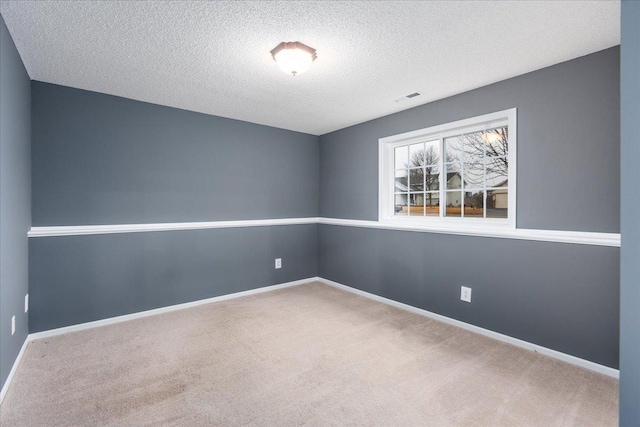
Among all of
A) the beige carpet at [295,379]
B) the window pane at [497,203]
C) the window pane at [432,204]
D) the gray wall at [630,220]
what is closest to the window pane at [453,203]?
the window pane at [432,204]

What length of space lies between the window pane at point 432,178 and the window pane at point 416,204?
0.14m

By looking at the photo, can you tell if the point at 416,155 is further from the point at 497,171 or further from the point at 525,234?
the point at 525,234

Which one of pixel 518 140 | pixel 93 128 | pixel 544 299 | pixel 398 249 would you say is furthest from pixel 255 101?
pixel 544 299

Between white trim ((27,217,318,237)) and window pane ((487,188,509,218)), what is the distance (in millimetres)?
2582

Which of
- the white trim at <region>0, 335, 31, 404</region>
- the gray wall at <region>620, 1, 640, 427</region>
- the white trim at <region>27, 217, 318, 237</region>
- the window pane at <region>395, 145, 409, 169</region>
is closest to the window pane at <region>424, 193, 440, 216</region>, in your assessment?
the window pane at <region>395, 145, 409, 169</region>

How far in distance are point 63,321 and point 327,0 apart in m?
3.46

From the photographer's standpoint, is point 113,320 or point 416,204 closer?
point 113,320

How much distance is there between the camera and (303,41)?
206 cm

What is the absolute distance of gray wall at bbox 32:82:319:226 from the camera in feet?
9.18

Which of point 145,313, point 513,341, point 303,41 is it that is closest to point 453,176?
point 513,341

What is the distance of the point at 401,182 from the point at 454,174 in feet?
2.32

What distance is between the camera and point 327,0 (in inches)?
65.3

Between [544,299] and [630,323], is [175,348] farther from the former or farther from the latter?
[544,299]

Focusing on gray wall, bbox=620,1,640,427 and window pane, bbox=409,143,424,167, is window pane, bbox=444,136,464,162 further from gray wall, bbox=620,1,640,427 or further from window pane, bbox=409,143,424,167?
gray wall, bbox=620,1,640,427
